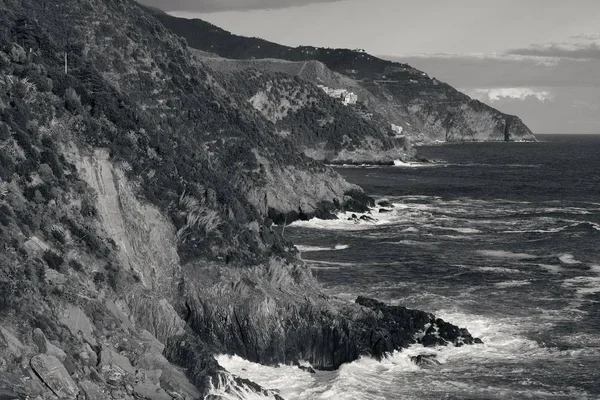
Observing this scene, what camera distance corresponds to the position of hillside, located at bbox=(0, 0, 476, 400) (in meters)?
28.0

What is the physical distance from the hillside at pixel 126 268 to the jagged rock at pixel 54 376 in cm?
6

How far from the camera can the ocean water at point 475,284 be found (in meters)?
35.2

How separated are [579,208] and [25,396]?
77472mm

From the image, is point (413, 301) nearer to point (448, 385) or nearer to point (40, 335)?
point (448, 385)

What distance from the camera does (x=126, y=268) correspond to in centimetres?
3447

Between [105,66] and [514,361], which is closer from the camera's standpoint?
[514,361]

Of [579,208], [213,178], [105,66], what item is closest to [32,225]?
[213,178]

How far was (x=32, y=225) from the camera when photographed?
104 ft

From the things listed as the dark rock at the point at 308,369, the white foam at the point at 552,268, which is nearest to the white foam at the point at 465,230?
the white foam at the point at 552,268

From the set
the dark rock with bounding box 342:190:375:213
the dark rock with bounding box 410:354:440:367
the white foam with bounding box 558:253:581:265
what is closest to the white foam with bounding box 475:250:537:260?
the white foam with bounding box 558:253:581:265

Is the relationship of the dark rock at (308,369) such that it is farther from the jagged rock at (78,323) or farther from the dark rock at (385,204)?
the dark rock at (385,204)

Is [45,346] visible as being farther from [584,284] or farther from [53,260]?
[584,284]

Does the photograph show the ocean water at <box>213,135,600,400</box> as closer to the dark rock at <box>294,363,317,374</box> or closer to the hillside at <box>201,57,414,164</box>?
the dark rock at <box>294,363,317,374</box>

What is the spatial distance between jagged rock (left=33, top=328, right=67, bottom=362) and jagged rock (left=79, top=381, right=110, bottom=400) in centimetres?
109
